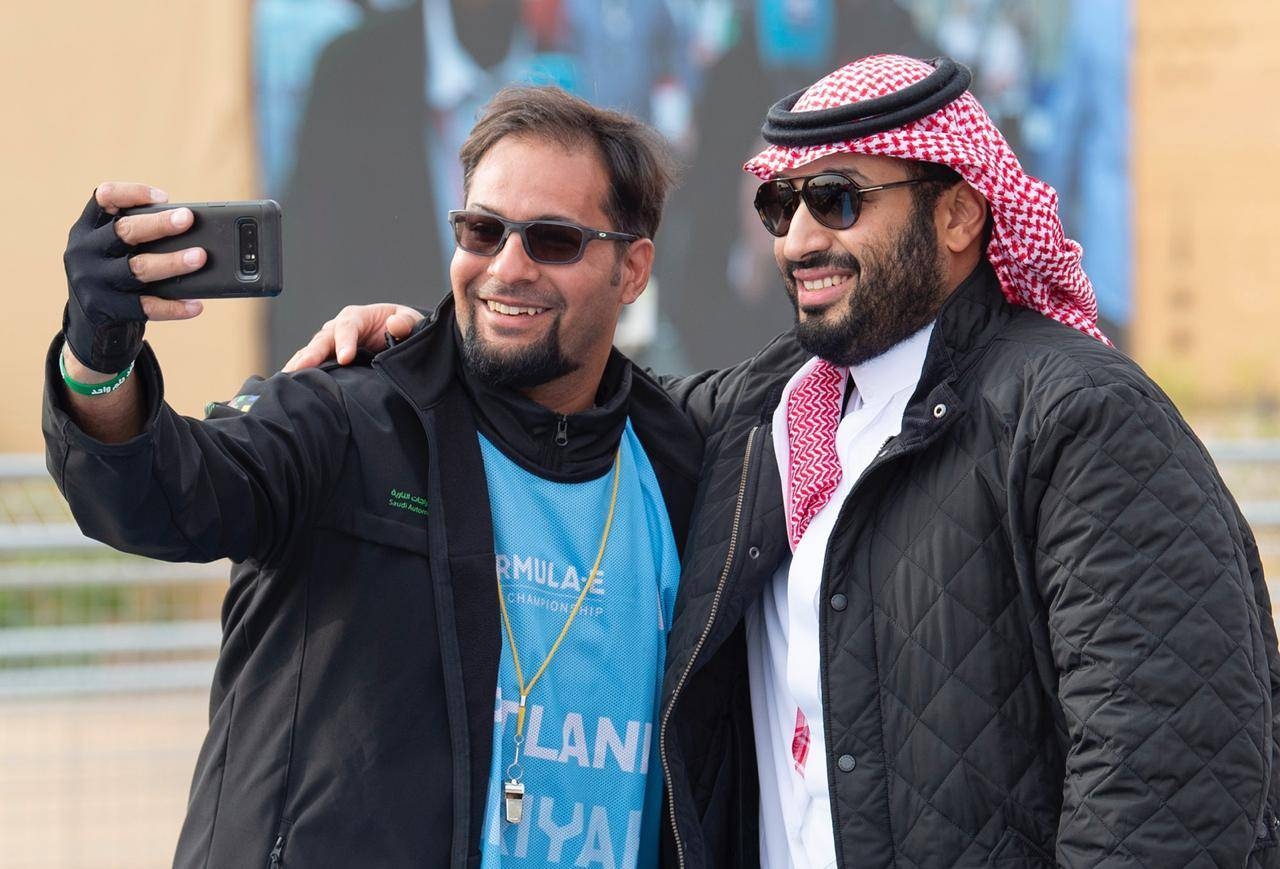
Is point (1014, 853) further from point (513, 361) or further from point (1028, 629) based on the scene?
point (513, 361)

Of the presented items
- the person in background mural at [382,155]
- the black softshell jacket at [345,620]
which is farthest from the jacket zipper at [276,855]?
the person in background mural at [382,155]

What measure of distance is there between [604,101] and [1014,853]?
9.79 m

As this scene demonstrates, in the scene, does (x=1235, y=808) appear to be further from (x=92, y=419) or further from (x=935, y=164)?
(x=92, y=419)

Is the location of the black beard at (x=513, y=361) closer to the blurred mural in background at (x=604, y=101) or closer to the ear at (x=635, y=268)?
the ear at (x=635, y=268)

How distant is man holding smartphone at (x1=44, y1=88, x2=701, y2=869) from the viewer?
8.05 feet

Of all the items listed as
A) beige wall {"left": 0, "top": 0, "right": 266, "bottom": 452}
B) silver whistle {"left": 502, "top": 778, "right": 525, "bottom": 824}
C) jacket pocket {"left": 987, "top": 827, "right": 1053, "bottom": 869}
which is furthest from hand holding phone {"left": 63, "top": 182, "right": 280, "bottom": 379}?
beige wall {"left": 0, "top": 0, "right": 266, "bottom": 452}

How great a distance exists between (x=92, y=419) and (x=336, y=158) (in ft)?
31.9

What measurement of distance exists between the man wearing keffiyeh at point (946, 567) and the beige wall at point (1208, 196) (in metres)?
11.8

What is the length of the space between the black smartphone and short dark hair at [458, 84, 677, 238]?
949 millimetres

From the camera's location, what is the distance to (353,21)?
11773 mm

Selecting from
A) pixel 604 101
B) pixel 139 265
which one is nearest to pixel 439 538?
pixel 139 265

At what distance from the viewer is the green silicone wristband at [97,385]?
231 centimetres

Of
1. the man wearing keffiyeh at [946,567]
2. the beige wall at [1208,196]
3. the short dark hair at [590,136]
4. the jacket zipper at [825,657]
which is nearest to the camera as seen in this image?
the man wearing keffiyeh at [946,567]

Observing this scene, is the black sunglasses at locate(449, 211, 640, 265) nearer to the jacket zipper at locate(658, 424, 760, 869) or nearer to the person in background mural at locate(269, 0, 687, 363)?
the jacket zipper at locate(658, 424, 760, 869)
